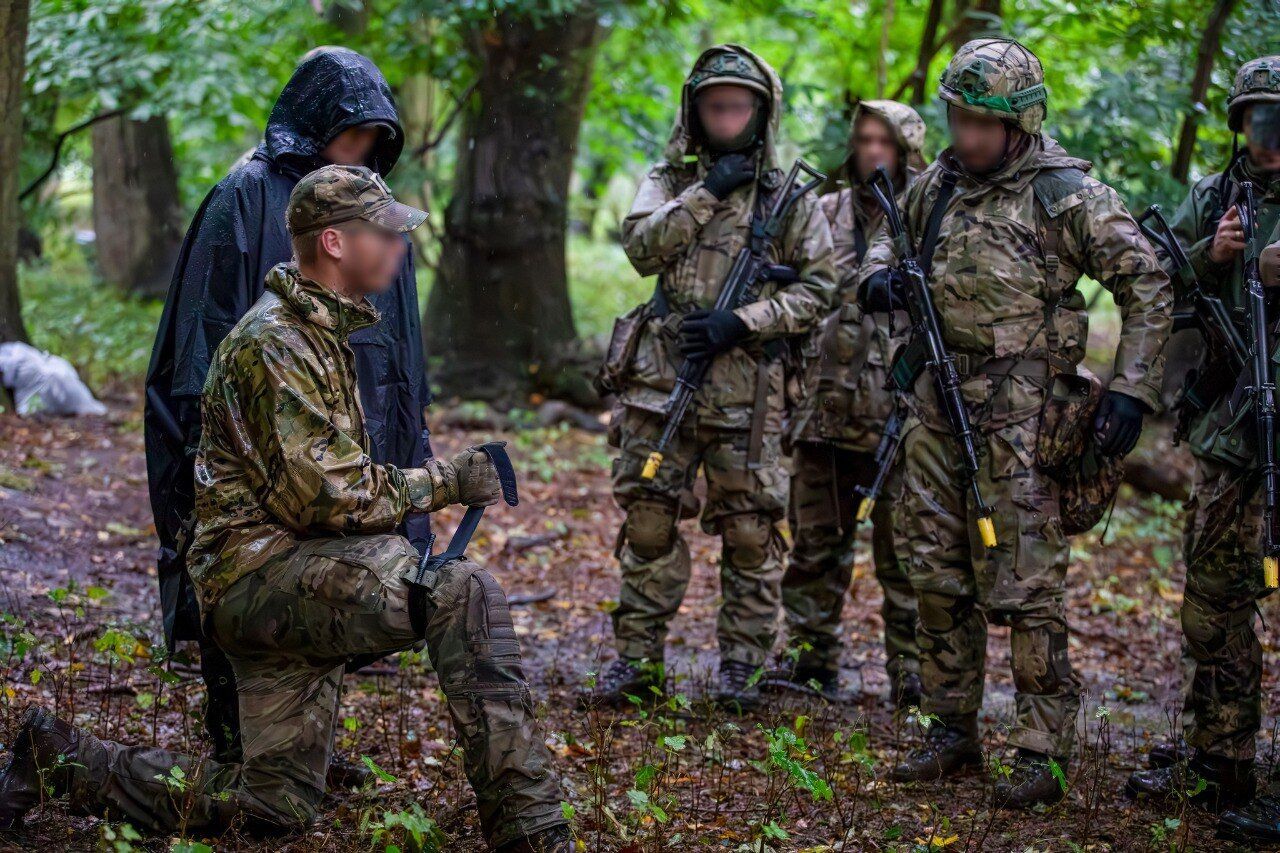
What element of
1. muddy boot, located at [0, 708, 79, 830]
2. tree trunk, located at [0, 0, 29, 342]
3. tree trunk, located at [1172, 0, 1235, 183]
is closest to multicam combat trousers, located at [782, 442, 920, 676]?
muddy boot, located at [0, 708, 79, 830]

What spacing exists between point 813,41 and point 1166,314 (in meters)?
13.4

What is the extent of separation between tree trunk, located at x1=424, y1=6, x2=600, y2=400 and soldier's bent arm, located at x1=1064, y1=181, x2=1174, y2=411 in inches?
263

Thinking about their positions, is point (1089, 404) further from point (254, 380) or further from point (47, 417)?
point (47, 417)

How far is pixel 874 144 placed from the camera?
5.83 m

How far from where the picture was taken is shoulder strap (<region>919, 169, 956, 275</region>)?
4.62m

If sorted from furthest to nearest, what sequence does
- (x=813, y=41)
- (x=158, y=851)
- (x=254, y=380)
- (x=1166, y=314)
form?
(x=813, y=41)
(x=1166, y=314)
(x=158, y=851)
(x=254, y=380)

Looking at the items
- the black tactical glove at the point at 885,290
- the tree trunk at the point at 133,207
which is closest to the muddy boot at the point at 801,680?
the black tactical glove at the point at 885,290

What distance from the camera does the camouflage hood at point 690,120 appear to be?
5363mm

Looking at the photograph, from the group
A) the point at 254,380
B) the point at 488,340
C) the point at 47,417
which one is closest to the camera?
the point at 254,380

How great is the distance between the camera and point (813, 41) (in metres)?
16.6

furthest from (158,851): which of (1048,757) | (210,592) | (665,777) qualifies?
(1048,757)

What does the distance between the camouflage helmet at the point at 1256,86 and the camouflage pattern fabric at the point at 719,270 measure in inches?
70.5

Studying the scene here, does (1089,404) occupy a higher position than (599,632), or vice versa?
(1089,404)

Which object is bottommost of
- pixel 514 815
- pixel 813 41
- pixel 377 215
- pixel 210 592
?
pixel 514 815
